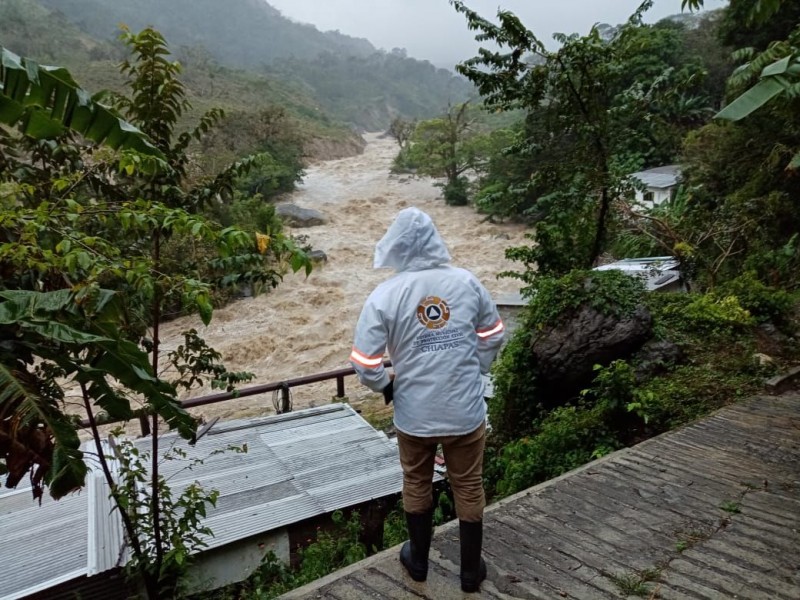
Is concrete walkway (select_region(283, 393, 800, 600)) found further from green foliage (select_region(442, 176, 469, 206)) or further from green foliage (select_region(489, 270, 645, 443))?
green foliage (select_region(442, 176, 469, 206))

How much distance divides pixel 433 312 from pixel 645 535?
1.87 metres

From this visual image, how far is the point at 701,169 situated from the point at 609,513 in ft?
46.4

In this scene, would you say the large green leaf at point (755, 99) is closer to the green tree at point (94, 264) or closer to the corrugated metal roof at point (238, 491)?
the green tree at point (94, 264)

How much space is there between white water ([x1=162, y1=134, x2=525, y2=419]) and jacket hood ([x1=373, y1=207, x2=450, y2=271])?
934 cm

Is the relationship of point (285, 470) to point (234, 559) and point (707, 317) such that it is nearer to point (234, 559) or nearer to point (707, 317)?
point (234, 559)

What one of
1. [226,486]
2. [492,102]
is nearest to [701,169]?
[492,102]

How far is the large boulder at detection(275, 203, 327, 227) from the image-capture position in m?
26.4

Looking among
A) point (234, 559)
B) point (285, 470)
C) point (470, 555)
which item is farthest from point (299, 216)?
point (470, 555)

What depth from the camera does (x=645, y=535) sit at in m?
3.17

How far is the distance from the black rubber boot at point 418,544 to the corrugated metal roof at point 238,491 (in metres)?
1.83

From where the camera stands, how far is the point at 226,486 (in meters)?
4.91

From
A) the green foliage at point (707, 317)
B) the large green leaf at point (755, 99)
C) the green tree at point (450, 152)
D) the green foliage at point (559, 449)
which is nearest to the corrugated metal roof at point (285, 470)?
the green foliage at point (559, 449)

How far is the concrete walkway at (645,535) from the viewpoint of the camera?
2.73 metres

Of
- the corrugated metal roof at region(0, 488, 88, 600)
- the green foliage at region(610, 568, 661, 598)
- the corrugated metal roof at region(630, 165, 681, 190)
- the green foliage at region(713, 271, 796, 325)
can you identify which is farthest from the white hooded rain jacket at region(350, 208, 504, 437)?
the corrugated metal roof at region(630, 165, 681, 190)
